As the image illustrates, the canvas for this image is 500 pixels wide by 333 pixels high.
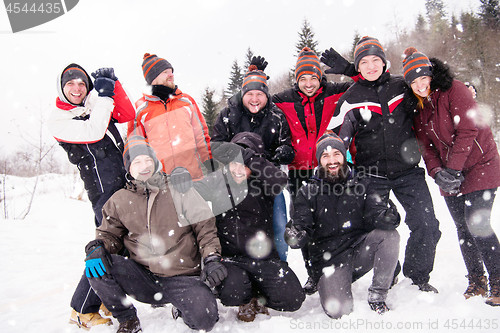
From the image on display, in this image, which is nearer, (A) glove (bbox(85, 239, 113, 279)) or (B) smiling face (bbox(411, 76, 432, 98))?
(A) glove (bbox(85, 239, 113, 279))

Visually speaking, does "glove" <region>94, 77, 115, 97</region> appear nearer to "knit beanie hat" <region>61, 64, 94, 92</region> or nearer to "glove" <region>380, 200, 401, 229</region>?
"knit beanie hat" <region>61, 64, 94, 92</region>

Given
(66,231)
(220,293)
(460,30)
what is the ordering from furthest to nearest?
(460,30), (66,231), (220,293)

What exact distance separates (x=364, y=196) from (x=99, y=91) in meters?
2.83

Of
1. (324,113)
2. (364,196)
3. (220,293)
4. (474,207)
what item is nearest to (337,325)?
(220,293)

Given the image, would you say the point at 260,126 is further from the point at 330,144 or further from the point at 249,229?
the point at 249,229

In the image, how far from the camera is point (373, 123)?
297 centimetres

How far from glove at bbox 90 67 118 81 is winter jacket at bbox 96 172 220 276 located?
1.25m

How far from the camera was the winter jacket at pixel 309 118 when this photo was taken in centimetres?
364

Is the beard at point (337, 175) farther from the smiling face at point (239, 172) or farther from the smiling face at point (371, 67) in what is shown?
the smiling face at point (371, 67)

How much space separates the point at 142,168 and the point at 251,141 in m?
1.12

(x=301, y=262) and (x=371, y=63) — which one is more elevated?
(x=371, y=63)

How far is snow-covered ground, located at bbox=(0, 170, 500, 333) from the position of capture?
2.14 metres

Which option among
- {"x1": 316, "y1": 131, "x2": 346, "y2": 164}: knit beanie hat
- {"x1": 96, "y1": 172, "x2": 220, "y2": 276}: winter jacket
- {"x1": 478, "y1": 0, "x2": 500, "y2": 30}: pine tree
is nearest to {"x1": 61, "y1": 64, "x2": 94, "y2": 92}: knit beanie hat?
{"x1": 96, "y1": 172, "x2": 220, "y2": 276}: winter jacket

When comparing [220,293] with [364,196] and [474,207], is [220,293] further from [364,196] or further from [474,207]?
[474,207]
